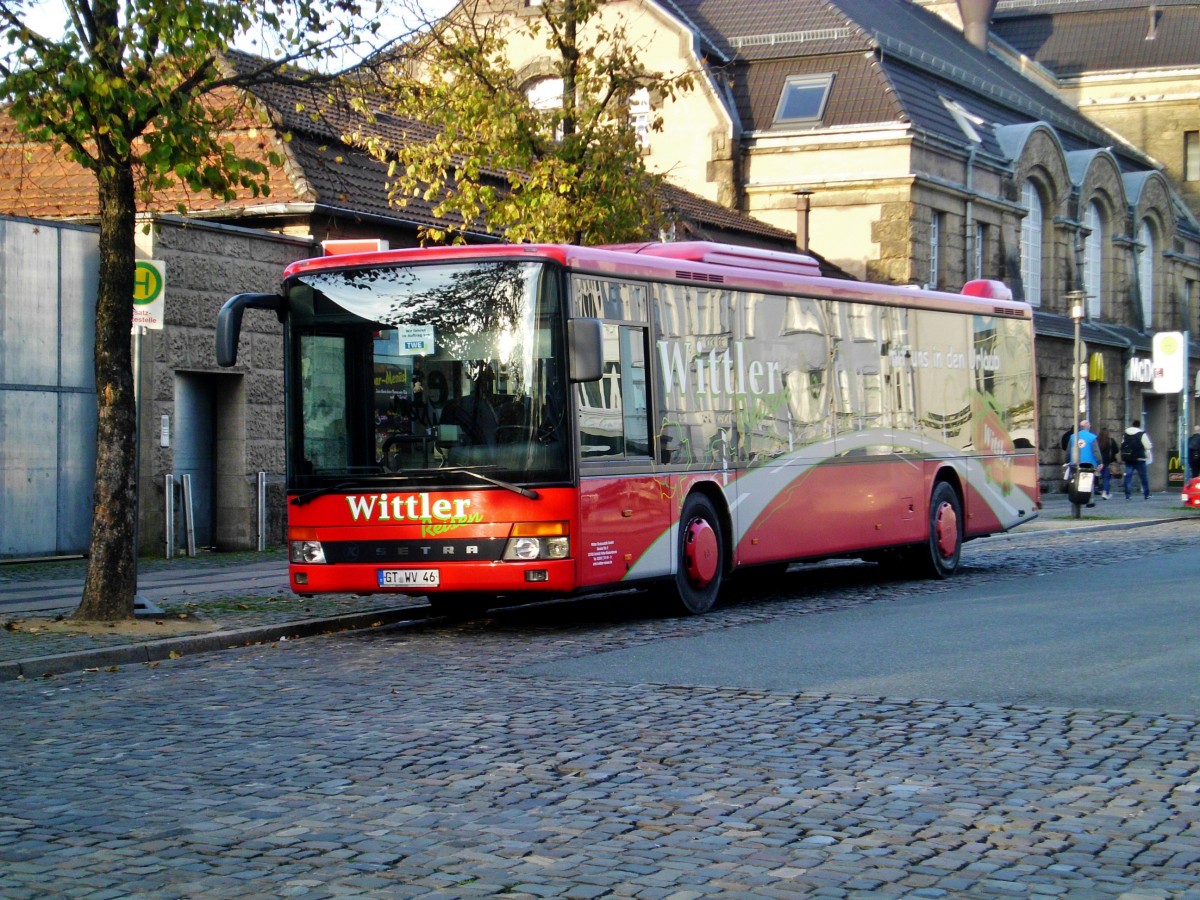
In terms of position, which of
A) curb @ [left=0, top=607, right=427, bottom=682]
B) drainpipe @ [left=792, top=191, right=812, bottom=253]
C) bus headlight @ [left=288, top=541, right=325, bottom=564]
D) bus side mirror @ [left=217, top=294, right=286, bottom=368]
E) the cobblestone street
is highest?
drainpipe @ [left=792, top=191, right=812, bottom=253]

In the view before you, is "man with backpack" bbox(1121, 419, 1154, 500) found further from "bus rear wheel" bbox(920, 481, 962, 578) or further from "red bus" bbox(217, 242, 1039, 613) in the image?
"red bus" bbox(217, 242, 1039, 613)

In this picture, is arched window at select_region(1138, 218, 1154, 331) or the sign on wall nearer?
the sign on wall

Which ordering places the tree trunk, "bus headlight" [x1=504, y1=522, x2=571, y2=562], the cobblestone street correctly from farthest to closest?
the tree trunk → "bus headlight" [x1=504, y1=522, x2=571, y2=562] → the cobblestone street

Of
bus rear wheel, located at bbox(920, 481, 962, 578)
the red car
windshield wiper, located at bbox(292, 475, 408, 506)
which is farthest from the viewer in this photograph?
the red car

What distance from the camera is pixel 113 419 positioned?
13.8m

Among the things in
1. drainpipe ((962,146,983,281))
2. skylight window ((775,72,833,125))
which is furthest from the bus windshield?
drainpipe ((962,146,983,281))

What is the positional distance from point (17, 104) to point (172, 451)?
923cm

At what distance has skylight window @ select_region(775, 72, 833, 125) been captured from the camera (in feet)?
135

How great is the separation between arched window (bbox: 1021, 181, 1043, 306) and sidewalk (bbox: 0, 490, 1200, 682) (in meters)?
30.3

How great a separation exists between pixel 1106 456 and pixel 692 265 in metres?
33.3

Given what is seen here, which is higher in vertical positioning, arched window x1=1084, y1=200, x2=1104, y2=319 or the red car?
arched window x1=1084, y1=200, x2=1104, y2=319

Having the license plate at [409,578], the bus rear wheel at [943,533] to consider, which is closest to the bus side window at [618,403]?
the license plate at [409,578]

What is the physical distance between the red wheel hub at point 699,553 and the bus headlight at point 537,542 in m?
1.91

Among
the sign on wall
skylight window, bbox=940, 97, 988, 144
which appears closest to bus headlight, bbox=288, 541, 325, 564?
the sign on wall
